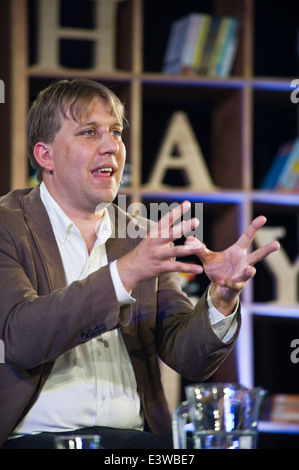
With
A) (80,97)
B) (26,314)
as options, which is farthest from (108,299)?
(80,97)

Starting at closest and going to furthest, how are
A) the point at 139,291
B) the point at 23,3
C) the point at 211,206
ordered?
the point at 139,291, the point at 23,3, the point at 211,206

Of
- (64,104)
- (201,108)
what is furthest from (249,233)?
(201,108)

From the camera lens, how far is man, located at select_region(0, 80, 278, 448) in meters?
1.58

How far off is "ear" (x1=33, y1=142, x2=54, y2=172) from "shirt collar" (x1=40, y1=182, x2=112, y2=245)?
2.1 inches

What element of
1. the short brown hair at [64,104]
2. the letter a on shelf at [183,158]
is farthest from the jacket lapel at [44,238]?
the letter a on shelf at [183,158]

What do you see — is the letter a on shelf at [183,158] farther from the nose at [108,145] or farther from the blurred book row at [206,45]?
the nose at [108,145]

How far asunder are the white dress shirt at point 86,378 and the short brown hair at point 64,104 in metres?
0.20

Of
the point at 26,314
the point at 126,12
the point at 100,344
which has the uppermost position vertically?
the point at 126,12

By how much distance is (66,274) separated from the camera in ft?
A: 6.22

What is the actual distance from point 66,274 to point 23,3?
1.55 m

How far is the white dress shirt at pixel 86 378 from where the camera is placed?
5.71 ft

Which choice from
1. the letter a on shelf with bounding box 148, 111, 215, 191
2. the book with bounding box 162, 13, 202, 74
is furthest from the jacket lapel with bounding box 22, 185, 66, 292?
the book with bounding box 162, 13, 202, 74

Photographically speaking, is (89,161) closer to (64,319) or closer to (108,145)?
(108,145)

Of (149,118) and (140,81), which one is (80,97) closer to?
(140,81)
